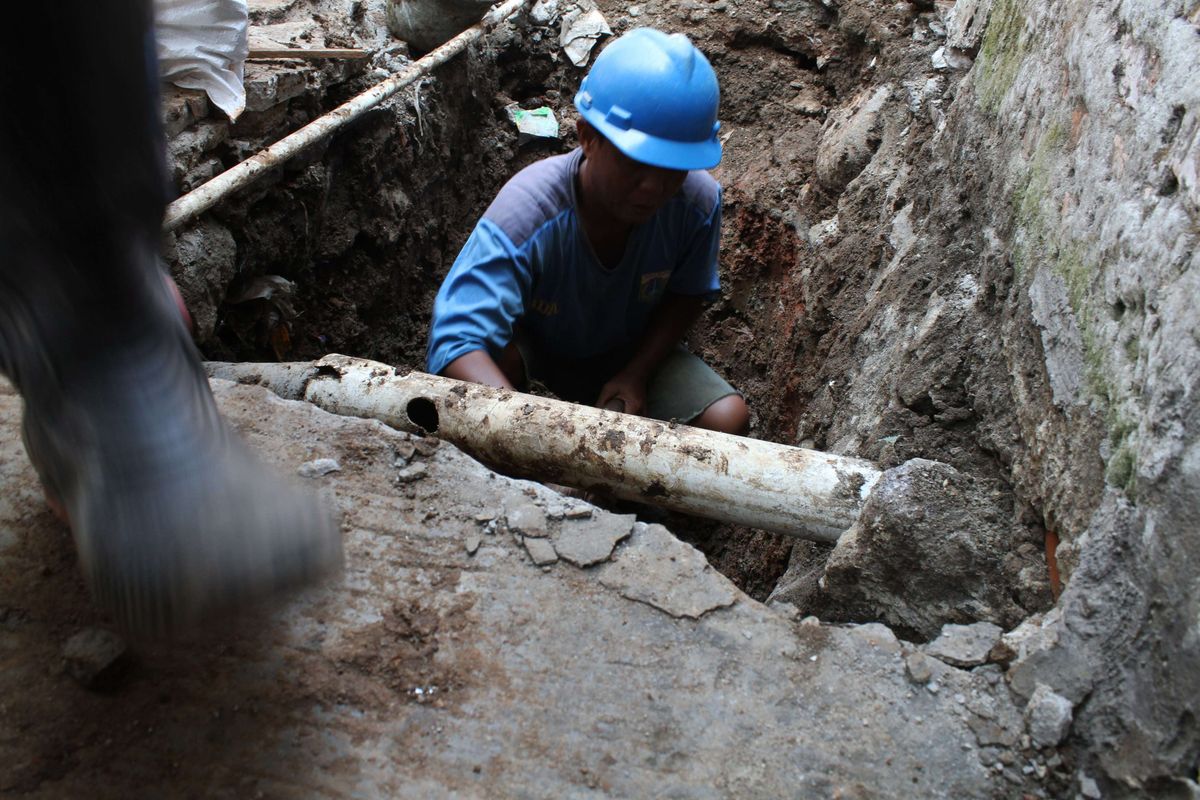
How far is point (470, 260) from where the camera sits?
2.21 meters

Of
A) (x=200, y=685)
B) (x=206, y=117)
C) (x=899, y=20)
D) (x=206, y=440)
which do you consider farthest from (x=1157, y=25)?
(x=206, y=117)

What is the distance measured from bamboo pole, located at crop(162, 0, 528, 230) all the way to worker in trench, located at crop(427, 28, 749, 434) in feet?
2.21

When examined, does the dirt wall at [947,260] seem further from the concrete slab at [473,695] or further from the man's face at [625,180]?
the man's face at [625,180]

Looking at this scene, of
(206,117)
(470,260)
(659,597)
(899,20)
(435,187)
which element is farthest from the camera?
(435,187)

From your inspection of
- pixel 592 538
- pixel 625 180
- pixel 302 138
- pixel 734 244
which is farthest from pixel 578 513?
pixel 734 244

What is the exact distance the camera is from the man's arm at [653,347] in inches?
104

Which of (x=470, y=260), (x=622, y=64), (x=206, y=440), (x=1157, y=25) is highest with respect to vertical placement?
(x=1157, y=25)

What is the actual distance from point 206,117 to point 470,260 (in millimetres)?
995

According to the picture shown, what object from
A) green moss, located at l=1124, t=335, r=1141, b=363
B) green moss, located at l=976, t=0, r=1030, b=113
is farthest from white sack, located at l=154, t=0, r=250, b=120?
green moss, located at l=1124, t=335, r=1141, b=363

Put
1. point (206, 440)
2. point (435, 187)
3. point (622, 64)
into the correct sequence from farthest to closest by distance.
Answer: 1. point (435, 187)
2. point (622, 64)
3. point (206, 440)

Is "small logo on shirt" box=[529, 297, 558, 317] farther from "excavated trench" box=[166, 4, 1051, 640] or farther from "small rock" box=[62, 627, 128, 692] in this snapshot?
"small rock" box=[62, 627, 128, 692]

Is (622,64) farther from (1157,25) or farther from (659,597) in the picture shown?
(659,597)

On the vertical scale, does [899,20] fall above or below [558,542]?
above

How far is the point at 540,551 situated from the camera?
1.39 m
